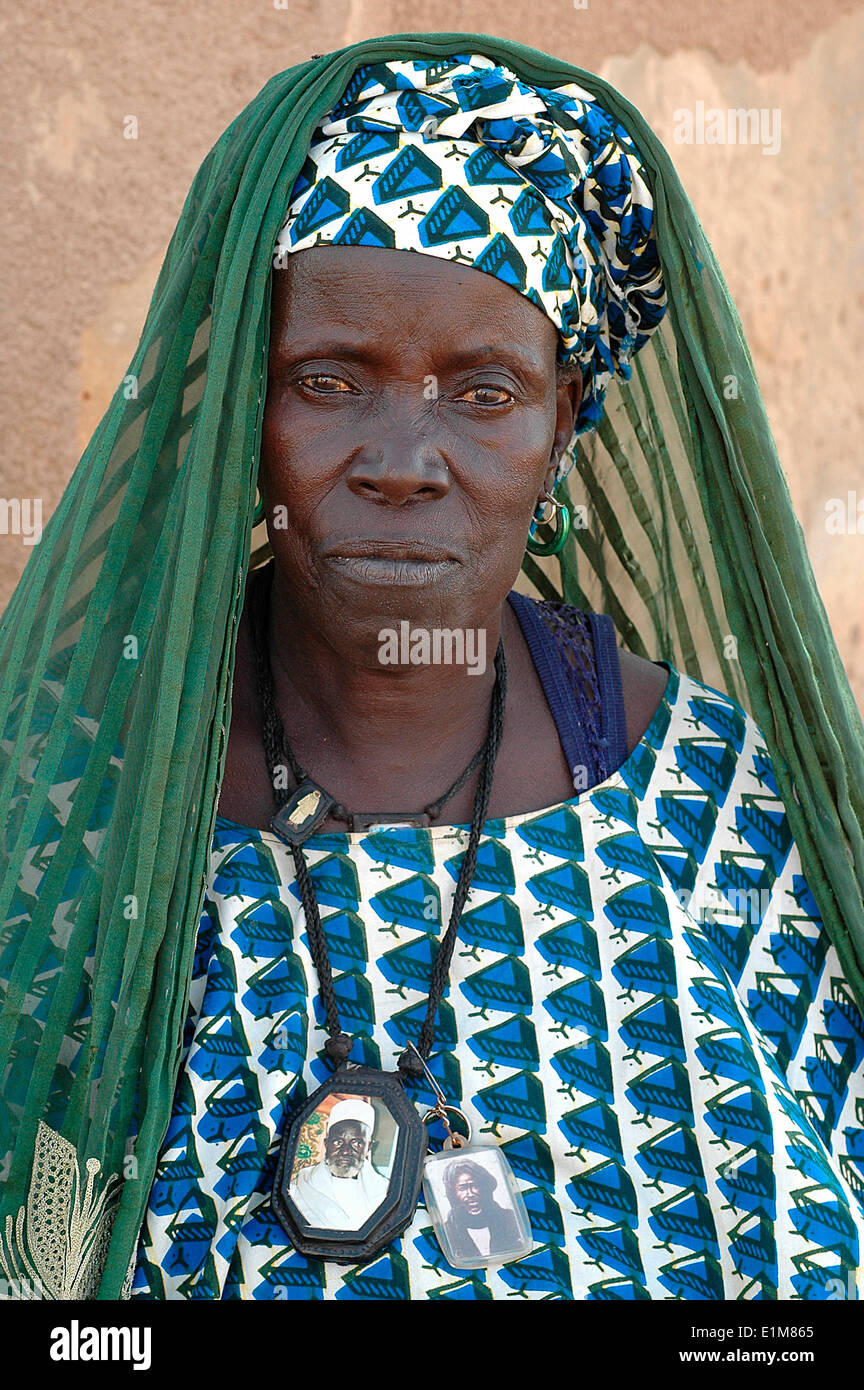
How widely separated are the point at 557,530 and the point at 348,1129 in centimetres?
74

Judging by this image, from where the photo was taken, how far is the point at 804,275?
2.77m

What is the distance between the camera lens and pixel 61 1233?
4.50 feet

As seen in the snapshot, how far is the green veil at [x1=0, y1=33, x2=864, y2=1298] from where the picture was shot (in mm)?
1392

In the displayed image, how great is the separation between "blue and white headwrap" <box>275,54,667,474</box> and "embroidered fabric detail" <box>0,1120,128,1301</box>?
0.92m

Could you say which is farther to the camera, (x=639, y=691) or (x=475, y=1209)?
(x=639, y=691)

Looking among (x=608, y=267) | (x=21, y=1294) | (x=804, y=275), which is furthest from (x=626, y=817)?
(x=804, y=275)

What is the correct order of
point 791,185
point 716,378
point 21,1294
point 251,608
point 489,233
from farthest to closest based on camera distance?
point 791,185
point 251,608
point 716,378
point 489,233
point 21,1294

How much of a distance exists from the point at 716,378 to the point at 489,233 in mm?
302

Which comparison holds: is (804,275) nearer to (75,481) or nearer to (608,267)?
(608,267)

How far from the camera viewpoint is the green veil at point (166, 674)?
1392 millimetres
